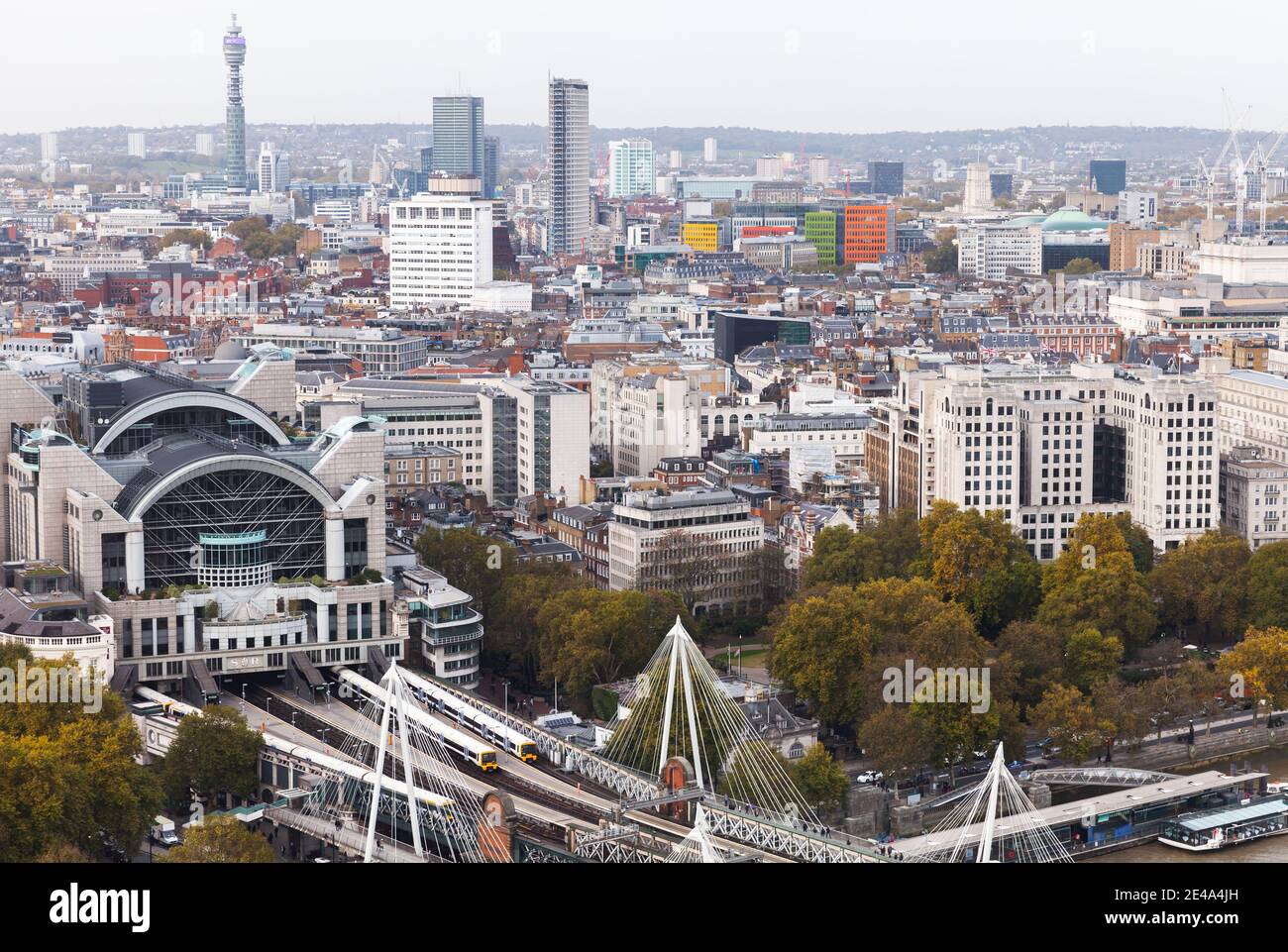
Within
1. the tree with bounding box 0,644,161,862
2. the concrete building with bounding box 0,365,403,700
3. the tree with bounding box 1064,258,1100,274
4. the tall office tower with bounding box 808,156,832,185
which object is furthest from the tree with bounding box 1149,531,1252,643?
the tall office tower with bounding box 808,156,832,185

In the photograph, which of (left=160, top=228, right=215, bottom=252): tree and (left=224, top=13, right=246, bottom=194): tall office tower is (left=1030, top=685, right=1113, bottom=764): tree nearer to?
(left=160, top=228, right=215, bottom=252): tree

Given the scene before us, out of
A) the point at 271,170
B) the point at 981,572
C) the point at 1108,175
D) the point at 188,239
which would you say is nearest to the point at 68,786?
the point at 981,572

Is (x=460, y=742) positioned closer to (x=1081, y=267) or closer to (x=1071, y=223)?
(x=1081, y=267)

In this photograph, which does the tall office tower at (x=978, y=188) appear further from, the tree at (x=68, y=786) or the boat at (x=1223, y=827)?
the tree at (x=68, y=786)

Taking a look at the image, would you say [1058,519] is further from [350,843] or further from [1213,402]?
[350,843]
